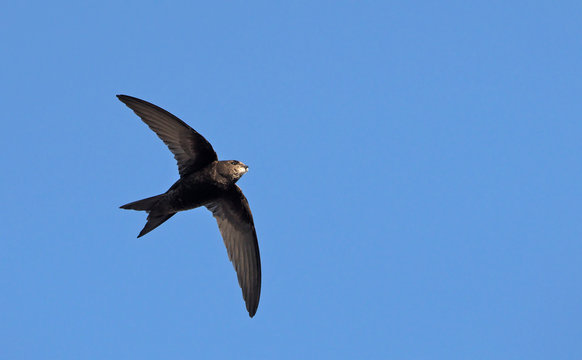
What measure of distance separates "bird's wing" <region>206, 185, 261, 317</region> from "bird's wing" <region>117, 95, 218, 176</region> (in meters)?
0.60

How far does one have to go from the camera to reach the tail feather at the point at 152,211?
8.22 meters

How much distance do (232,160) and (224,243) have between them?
3.83 feet

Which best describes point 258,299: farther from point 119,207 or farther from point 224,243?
point 119,207

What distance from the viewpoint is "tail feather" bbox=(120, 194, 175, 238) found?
8.22 m

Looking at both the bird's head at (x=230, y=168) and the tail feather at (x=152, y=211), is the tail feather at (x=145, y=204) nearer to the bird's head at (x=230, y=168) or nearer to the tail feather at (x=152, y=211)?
the tail feather at (x=152, y=211)

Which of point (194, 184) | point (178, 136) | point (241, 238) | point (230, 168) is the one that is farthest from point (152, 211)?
point (241, 238)

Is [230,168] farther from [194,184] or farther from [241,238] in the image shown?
[241,238]

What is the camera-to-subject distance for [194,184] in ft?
27.8

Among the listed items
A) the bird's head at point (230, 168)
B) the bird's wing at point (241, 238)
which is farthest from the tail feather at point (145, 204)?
the bird's wing at point (241, 238)

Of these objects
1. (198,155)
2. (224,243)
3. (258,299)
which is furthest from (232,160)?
(258,299)

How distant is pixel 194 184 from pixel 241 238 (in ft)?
3.70

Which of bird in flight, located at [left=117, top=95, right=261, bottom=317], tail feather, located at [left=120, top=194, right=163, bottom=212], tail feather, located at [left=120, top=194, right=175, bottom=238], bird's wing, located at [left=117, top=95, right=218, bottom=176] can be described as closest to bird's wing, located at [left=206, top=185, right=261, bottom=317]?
bird in flight, located at [left=117, top=95, right=261, bottom=317]

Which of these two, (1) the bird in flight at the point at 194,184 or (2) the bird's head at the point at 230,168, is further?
(2) the bird's head at the point at 230,168

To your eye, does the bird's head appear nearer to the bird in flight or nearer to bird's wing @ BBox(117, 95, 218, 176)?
the bird in flight
